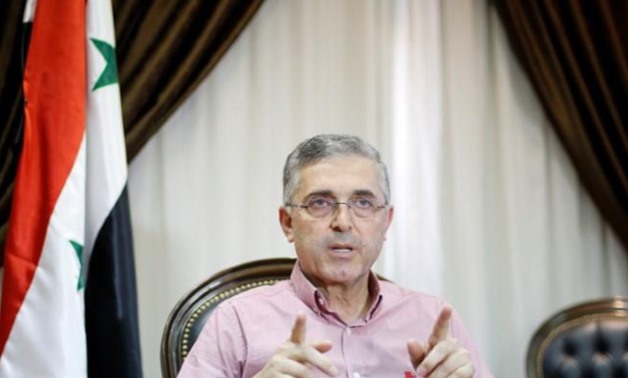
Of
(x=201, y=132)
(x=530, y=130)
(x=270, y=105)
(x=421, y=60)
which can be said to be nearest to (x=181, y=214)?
(x=201, y=132)

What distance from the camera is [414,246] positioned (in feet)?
11.3

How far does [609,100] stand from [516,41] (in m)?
0.44

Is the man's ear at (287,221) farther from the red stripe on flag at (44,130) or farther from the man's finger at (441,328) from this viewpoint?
the red stripe on flag at (44,130)

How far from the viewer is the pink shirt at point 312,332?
6.54 feet

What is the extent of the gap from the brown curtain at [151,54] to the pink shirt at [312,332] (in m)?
1.21

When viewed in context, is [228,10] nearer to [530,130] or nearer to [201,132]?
[201,132]

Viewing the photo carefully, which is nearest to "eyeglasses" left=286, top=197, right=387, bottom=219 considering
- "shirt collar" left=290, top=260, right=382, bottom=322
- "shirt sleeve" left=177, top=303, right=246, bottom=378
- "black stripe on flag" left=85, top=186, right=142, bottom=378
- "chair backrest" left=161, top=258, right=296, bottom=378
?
"shirt collar" left=290, top=260, right=382, bottom=322

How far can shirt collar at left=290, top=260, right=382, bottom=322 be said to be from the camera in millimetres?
2100

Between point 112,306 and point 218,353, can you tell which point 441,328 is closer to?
point 218,353

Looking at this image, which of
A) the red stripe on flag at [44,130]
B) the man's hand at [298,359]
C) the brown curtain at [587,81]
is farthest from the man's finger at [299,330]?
the brown curtain at [587,81]

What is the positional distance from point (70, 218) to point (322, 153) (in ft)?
3.36

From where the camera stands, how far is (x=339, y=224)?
6.74 ft

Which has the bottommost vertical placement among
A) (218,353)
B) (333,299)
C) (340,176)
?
(218,353)

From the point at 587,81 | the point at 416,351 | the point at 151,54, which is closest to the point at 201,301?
the point at 416,351
